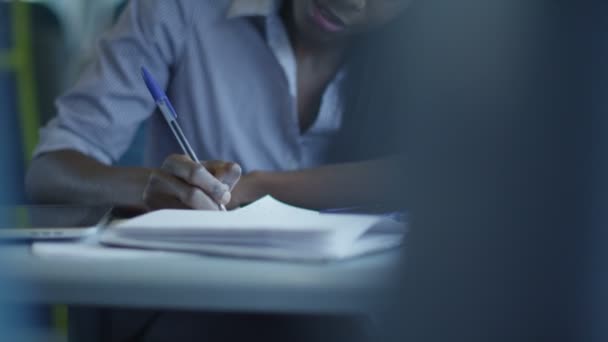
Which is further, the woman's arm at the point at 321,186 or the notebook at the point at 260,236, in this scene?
the woman's arm at the point at 321,186

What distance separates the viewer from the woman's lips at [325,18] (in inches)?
47.7

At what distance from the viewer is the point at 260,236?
19.2 inches

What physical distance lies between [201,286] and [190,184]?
0.44 meters

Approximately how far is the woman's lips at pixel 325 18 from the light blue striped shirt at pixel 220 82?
12 cm

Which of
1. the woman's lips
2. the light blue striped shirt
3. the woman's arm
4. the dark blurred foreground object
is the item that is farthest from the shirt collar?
the dark blurred foreground object

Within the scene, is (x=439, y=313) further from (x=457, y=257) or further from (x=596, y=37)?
(x=596, y=37)

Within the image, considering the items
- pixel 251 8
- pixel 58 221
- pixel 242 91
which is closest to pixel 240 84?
pixel 242 91

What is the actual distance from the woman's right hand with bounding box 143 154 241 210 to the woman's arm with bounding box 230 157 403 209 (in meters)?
0.14

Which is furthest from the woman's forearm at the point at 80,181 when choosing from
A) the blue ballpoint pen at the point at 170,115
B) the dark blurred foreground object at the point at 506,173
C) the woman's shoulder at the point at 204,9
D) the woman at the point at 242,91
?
the dark blurred foreground object at the point at 506,173

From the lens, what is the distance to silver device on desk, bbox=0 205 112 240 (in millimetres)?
561

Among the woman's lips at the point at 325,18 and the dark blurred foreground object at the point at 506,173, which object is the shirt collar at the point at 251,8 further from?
the dark blurred foreground object at the point at 506,173

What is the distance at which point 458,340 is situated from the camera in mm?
269

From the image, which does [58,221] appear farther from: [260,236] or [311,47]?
[311,47]

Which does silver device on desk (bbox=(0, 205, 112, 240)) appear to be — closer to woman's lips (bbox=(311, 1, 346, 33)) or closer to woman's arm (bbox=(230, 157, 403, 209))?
woman's arm (bbox=(230, 157, 403, 209))
